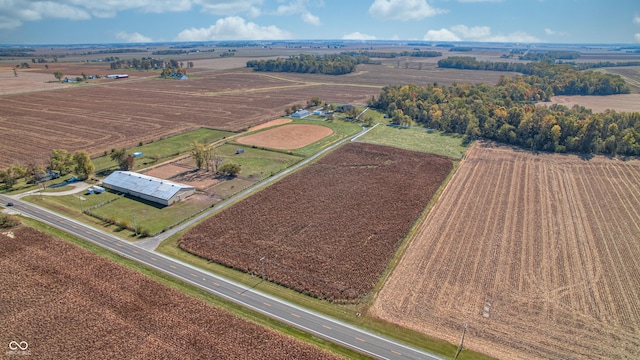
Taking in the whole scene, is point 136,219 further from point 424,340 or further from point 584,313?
point 584,313

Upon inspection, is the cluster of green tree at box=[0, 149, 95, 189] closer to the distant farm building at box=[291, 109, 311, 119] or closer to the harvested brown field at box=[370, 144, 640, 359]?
the harvested brown field at box=[370, 144, 640, 359]

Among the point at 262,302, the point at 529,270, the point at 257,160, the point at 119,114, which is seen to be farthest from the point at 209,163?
the point at 119,114

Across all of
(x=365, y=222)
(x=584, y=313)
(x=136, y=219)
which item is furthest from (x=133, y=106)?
(x=584, y=313)

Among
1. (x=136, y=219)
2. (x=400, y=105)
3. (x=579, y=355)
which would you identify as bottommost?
(x=579, y=355)

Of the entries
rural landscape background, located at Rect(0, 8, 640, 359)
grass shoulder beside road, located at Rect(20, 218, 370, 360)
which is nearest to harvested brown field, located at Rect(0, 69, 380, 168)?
rural landscape background, located at Rect(0, 8, 640, 359)

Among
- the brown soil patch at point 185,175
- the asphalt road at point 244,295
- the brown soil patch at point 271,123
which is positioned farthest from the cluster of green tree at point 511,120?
the asphalt road at point 244,295
